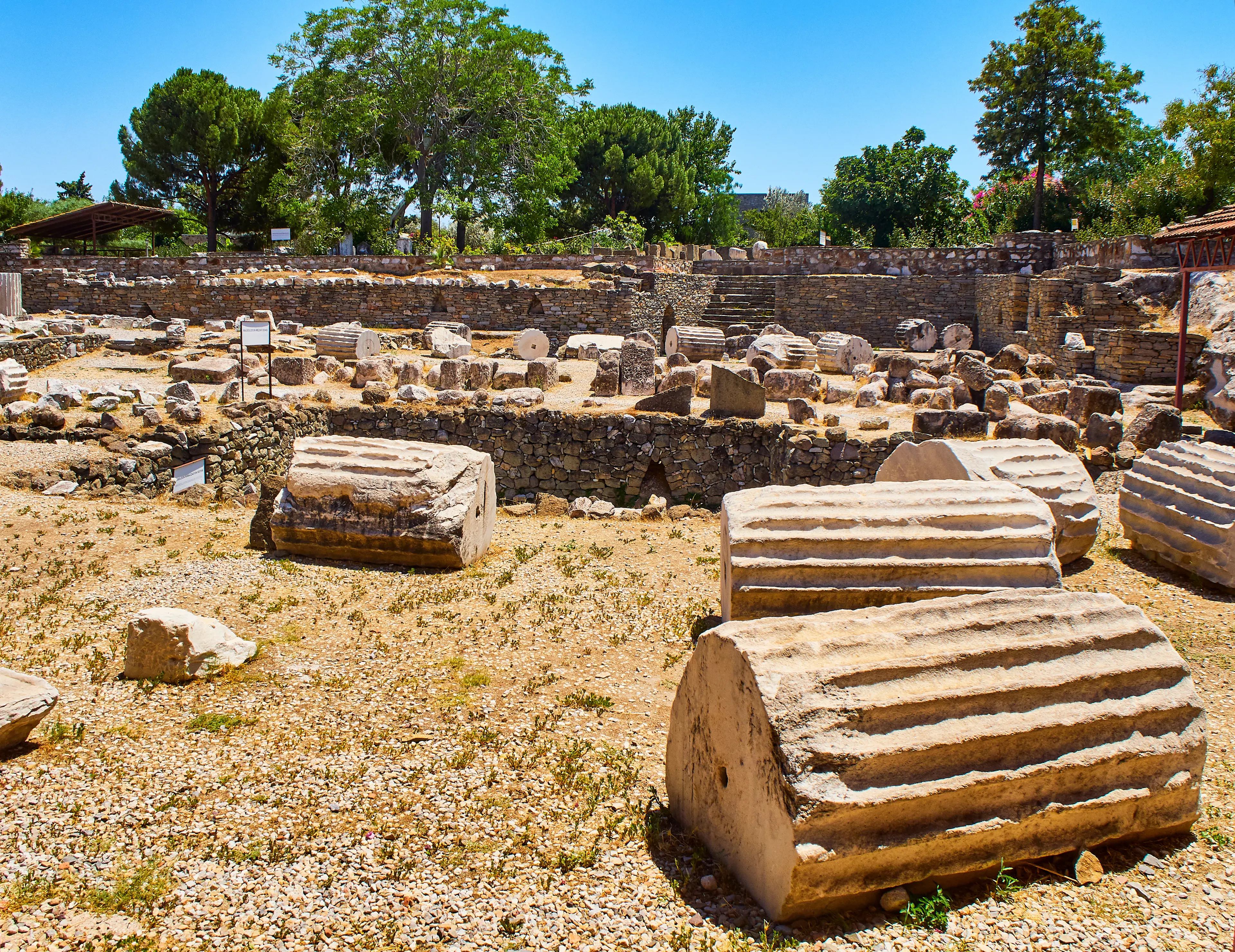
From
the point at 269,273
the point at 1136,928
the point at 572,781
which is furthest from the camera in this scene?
the point at 269,273

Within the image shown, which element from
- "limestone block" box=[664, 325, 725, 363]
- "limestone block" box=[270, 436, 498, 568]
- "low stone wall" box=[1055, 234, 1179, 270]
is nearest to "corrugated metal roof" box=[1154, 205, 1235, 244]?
"low stone wall" box=[1055, 234, 1179, 270]

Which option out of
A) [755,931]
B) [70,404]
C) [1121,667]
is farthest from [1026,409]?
[70,404]

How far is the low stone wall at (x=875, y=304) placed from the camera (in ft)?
81.8

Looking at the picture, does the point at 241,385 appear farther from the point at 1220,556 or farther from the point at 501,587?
the point at 1220,556

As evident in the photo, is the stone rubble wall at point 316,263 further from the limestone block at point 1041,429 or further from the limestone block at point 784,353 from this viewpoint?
the limestone block at point 1041,429

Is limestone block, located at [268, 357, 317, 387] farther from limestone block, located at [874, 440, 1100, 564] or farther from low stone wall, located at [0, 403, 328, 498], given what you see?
limestone block, located at [874, 440, 1100, 564]

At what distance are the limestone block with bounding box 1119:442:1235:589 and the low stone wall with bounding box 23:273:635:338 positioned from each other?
15.9 metres

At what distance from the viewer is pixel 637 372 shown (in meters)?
15.8

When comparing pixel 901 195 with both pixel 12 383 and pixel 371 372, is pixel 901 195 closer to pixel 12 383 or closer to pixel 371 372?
pixel 371 372

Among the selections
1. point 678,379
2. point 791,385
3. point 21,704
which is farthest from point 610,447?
point 21,704

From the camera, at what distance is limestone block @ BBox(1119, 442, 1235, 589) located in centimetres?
696

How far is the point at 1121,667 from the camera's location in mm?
3781

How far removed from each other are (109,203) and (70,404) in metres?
17.7

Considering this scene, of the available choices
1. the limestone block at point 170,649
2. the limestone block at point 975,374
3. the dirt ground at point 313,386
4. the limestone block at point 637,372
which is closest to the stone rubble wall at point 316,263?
the dirt ground at point 313,386
